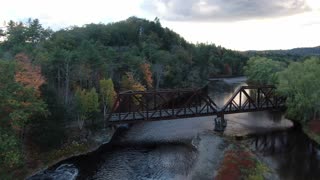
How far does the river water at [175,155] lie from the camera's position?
39906 mm

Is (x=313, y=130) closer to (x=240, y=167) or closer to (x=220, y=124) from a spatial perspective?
(x=220, y=124)

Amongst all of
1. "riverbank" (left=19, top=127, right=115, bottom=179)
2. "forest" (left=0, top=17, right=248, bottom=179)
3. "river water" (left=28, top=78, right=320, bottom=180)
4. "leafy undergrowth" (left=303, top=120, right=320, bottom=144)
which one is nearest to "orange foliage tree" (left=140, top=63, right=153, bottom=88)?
"forest" (left=0, top=17, right=248, bottom=179)

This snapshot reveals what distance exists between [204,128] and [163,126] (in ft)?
25.3

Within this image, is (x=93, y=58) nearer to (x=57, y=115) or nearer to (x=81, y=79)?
(x=81, y=79)

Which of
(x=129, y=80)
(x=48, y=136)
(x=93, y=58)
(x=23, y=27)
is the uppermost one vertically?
(x=23, y=27)

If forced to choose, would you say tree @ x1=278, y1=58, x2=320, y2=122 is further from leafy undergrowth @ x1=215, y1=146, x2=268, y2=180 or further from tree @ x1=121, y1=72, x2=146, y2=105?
tree @ x1=121, y1=72, x2=146, y2=105

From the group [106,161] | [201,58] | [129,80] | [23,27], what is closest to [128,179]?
[106,161]

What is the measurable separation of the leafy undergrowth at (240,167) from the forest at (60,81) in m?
20.5

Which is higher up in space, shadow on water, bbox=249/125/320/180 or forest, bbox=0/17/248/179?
forest, bbox=0/17/248/179

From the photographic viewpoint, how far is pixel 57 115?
44.8 m

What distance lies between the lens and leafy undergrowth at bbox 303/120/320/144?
5327 centimetres

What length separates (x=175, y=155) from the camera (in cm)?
4728

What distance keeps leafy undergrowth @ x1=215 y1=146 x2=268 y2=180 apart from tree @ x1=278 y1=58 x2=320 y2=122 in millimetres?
18725

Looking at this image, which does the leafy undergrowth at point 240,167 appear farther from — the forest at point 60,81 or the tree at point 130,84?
the tree at point 130,84
